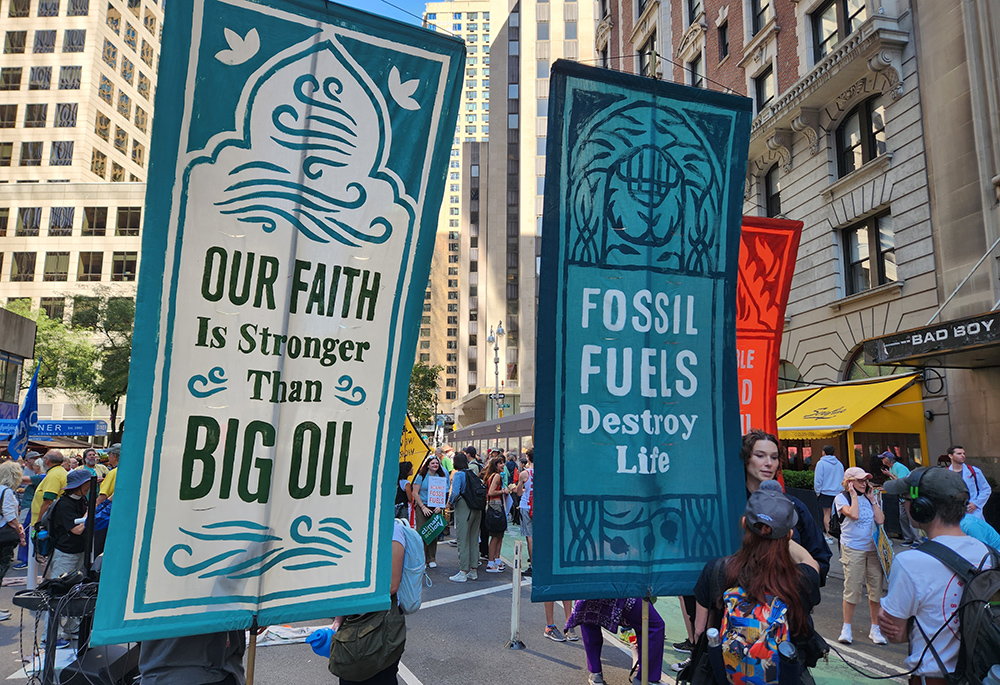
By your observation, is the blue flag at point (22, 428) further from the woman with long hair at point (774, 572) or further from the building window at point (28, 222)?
the building window at point (28, 222)

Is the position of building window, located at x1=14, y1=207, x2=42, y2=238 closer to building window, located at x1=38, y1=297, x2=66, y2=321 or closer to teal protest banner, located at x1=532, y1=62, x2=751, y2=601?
building window, located at x1=38, y1=297, x2=66, y2=321

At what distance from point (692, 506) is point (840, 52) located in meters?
17.1

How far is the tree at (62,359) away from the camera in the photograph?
3762 cm

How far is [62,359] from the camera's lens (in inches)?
1505

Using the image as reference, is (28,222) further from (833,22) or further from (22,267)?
(833,22)

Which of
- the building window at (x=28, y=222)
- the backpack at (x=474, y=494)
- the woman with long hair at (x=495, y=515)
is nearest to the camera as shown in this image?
the backpack at (x=474, y=494)

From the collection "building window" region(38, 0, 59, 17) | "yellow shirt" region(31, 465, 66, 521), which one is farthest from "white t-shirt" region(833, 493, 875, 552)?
"building window" region(38, 0, 59, 17)

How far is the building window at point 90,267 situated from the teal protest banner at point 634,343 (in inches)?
2385

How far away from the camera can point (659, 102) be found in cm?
432

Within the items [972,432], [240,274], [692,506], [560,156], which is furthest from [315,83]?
[972,432]

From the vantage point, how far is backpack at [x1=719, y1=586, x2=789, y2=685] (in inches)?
113

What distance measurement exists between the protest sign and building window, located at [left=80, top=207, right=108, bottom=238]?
5533 cm

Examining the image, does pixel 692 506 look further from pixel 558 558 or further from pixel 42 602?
pixel 42 602

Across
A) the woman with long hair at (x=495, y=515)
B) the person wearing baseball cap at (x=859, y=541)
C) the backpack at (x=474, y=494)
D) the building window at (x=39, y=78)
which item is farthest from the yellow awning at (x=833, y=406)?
the building window at (x=39, y=78)
